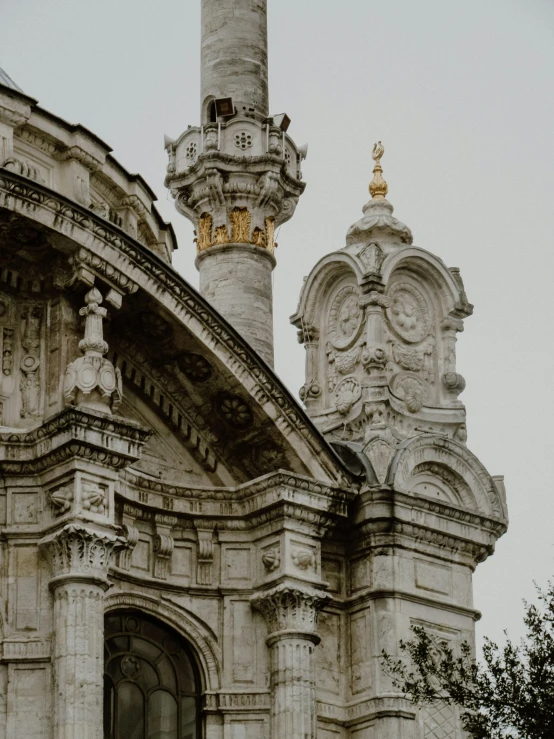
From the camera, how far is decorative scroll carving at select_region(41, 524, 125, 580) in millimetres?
26266

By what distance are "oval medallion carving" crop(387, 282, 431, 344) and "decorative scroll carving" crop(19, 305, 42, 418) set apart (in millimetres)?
5399

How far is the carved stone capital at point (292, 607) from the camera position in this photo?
28328 millimetres

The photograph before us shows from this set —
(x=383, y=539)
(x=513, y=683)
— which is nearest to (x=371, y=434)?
(x=383, y=539)

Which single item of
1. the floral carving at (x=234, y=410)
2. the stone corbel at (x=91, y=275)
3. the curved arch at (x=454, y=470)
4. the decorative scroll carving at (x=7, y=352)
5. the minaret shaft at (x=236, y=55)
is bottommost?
the curved arch at (x=454, y=470)

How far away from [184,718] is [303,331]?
603 cm

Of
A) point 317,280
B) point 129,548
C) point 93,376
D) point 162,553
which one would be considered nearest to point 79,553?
point 129,548

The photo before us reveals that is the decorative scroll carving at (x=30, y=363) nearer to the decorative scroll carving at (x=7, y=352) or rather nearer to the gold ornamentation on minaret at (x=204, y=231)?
the decorative scroll carving at (x=7, y=352)

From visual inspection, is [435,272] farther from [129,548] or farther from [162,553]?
[129,548]

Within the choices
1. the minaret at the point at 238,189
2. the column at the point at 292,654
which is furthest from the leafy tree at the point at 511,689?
the minaret at the point at 238,189

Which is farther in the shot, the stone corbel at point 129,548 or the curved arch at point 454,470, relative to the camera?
the curved arch at point 454,470

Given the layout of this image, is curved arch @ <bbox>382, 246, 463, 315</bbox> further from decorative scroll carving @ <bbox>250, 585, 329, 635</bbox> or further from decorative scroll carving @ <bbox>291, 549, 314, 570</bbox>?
decorative scroll carving @ <bbox>250, 585, 329, 635</bbox>

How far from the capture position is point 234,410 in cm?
2919

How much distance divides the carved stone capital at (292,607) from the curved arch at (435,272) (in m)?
5.22

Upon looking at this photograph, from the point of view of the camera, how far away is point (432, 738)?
2894cm
